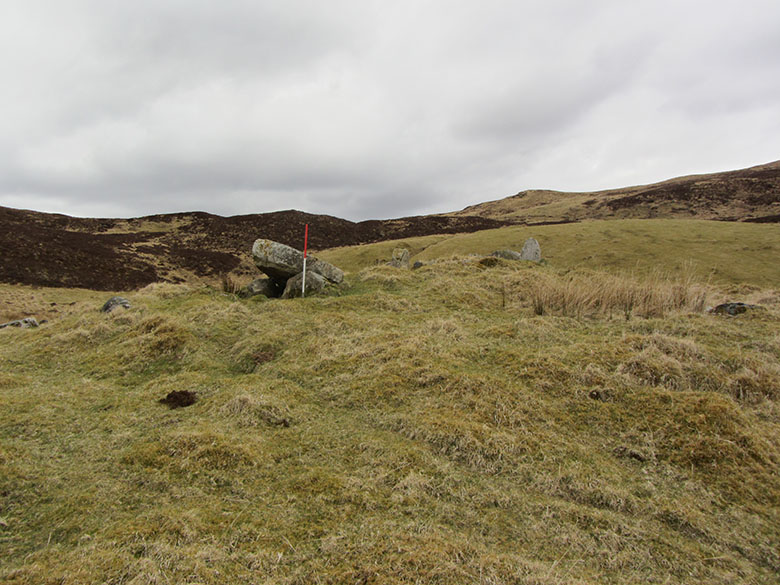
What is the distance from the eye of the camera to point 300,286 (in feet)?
48.5

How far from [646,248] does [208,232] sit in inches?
2066

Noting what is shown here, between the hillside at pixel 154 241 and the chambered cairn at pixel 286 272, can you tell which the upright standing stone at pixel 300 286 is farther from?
the hillside at pixel 154 241

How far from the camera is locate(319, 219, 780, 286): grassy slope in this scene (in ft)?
86.8

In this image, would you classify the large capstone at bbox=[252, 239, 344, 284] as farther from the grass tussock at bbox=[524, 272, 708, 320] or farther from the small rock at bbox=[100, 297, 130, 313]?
the grass tussock at bbox=[524, 272, 708, 320]

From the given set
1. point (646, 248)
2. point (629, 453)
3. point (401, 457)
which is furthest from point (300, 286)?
point (646, 248)

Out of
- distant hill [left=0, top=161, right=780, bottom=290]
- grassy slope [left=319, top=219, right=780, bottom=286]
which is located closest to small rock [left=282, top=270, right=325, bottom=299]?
grassy slope [left=319, top=219, right=780, bottom=286]

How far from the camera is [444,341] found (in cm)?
964

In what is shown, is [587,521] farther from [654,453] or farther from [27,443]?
[27,443]

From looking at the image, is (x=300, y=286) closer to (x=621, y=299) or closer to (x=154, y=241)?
(x=621, y=299)

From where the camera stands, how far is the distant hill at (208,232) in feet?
107

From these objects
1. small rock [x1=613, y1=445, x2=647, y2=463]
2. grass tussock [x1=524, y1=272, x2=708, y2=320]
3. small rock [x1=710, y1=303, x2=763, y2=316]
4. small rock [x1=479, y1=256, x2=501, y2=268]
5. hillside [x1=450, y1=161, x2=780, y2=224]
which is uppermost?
hillside [x1=450, y1=161, x2=780, y2=224]

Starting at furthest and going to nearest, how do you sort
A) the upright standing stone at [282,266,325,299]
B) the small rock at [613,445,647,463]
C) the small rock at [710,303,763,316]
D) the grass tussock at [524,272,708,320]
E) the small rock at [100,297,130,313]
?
the upright standing stone at [282,266,325,299] → the small rock at [100,297,130,313] → the small rock at [710,303,763,316] → the grass tussock at [524,272,708,320] → the small rock at [613,445,647,463]

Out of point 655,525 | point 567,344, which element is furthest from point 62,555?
point 567,344

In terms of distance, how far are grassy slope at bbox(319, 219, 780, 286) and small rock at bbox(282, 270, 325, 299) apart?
17038mm
